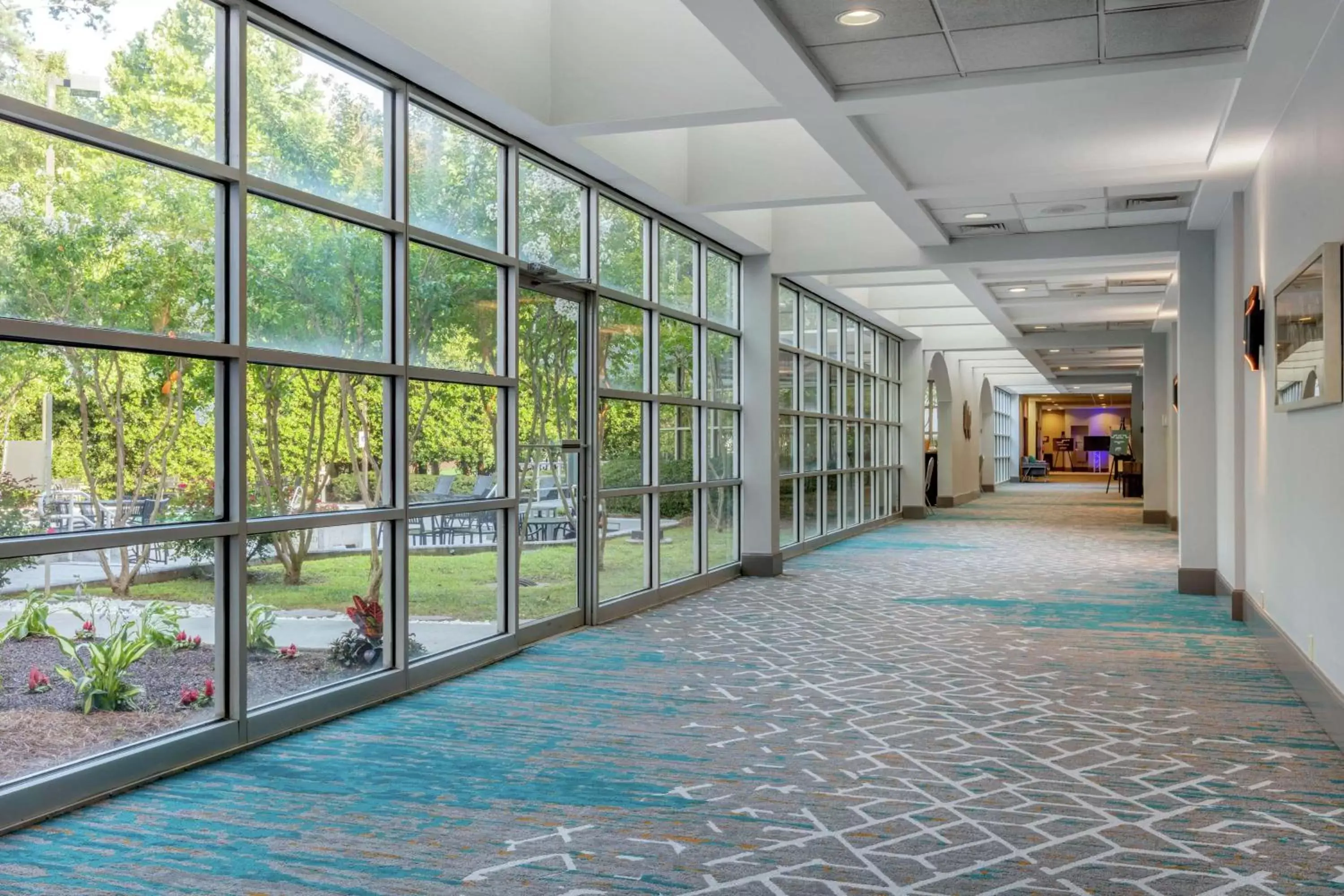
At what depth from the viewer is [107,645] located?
4.48m

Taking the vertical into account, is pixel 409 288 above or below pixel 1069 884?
above

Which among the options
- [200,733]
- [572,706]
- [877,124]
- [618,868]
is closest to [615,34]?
[877,124]

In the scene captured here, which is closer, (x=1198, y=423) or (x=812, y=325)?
(x=1198, y=423)

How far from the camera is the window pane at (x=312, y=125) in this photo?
5.17 meters

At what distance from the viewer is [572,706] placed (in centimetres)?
584

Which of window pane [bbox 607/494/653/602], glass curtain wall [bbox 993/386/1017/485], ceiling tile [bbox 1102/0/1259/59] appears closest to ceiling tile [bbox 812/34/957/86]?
ceiling tile [bbox 1102/0/1259/59]

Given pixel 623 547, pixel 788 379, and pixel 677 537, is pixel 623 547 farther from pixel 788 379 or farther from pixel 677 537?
pixel 788 379

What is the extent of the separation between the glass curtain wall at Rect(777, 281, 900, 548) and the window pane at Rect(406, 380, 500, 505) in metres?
5.58

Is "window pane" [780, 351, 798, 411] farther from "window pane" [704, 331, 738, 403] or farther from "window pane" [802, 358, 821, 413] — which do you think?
"window pane" [704, 331, 738, 403]

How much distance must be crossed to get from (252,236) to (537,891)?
3213 mm

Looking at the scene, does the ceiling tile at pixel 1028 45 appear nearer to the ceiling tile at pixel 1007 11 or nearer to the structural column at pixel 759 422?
the ceiling tile at pixel 1007 11

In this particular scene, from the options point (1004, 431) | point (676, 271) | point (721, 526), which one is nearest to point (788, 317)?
point (721, 526)

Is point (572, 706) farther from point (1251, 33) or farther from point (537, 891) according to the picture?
Result: point (1251, 33)

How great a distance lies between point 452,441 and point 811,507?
334 inches
